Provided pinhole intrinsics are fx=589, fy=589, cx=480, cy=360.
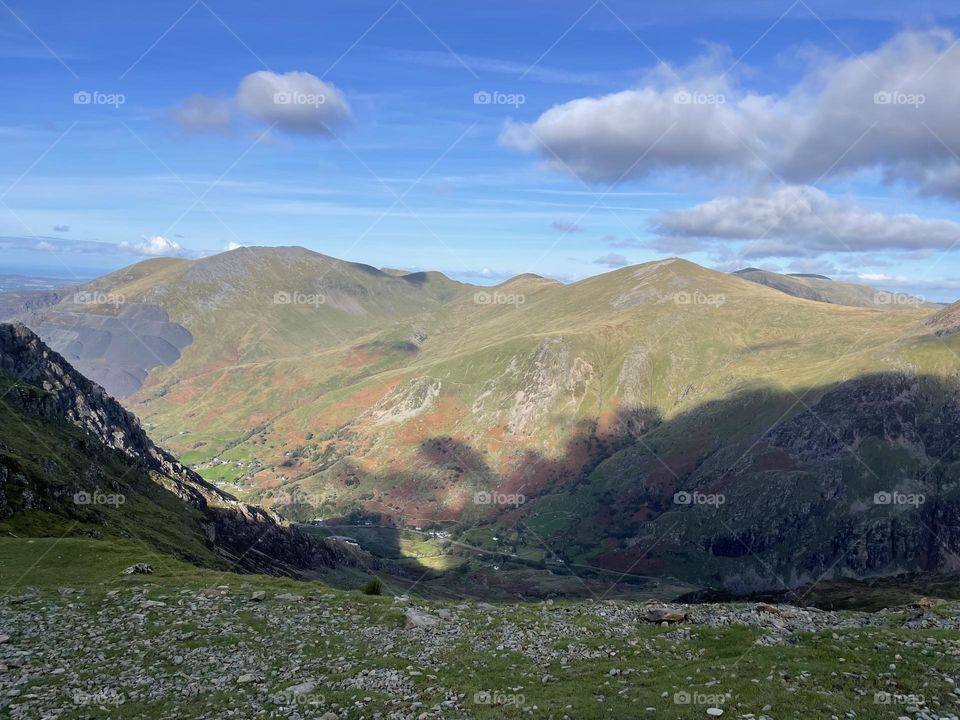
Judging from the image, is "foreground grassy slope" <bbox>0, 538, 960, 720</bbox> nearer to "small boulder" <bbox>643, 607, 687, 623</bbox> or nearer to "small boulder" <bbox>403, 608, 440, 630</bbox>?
"small boulder" <bbox>403, 608, 440, 630</bbox>

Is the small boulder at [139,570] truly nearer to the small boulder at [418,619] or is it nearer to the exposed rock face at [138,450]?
the small boulder at [418,619]

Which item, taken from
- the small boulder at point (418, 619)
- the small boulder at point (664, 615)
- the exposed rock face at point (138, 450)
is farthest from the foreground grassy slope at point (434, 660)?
the exposed rock face at point (138, 450)

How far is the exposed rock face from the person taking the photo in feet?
355

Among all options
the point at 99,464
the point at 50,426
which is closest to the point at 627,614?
the point at 99,464

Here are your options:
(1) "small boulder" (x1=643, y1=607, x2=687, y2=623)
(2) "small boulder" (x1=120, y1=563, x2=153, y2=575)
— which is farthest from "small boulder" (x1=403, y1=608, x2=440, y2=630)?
(2) "small boulder" (x1=120, y1=563, x2=153, y2=575)

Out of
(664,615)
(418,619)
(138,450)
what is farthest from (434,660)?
(138,450)

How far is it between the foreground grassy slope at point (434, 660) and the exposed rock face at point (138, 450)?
7083 cm

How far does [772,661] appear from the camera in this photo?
27312 millimetres

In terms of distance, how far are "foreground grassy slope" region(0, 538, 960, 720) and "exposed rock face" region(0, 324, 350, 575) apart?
7083 cm

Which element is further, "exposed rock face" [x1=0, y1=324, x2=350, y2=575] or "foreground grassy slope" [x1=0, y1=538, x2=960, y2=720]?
"exposed rock face" [x1=0, y1=324, x2=350, y2=575]

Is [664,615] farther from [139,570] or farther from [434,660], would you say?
[139,570]

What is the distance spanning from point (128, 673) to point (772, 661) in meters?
30.6

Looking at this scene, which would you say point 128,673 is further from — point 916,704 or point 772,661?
point 916,704

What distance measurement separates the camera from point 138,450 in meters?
127
